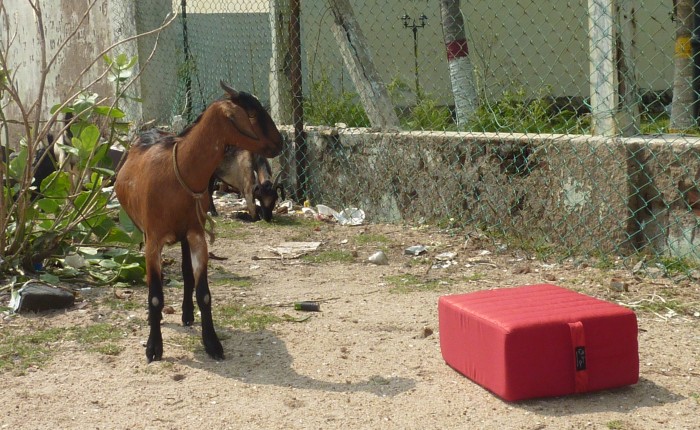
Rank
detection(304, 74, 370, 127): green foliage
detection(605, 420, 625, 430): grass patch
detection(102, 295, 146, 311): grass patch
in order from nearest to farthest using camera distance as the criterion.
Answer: detection(605, 420, 625, 430): grass patch, detection(102, 295, 146, 311): grass patch, detection(304, 74, 370, 127): green foliage

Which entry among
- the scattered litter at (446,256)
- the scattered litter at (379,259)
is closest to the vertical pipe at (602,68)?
the scattered litter at (446,256)

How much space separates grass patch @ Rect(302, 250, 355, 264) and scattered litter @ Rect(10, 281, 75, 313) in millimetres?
1833

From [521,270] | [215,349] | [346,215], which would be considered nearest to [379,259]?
[521,270]

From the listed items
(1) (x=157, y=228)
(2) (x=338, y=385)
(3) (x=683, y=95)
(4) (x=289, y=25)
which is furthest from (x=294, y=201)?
(2) (x=338, y=385)

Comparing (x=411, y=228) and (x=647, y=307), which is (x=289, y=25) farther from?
(x=647, y=307)

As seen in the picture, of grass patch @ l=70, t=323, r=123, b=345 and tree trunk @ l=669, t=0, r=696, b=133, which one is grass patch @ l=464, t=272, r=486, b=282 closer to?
tree trunk @ l=669, t=0, r=696, b=133

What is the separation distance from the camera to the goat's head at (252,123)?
4.27m

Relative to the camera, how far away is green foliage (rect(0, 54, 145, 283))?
561cm

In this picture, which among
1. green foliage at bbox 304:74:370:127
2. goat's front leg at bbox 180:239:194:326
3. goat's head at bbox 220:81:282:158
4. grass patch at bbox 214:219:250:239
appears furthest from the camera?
green foliage at bbox 304:74:370:127

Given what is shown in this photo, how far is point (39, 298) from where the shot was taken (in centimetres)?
516

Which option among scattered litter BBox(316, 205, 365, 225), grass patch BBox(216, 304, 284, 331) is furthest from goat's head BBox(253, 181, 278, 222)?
grass patch BBox(216, 304, 284, 331)

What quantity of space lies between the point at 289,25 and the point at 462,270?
3378mm

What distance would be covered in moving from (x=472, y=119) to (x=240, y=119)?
301 cm

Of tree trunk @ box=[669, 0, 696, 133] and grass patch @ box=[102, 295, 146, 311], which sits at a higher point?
tree trunk @ box=[669, 0, 696, 133]
